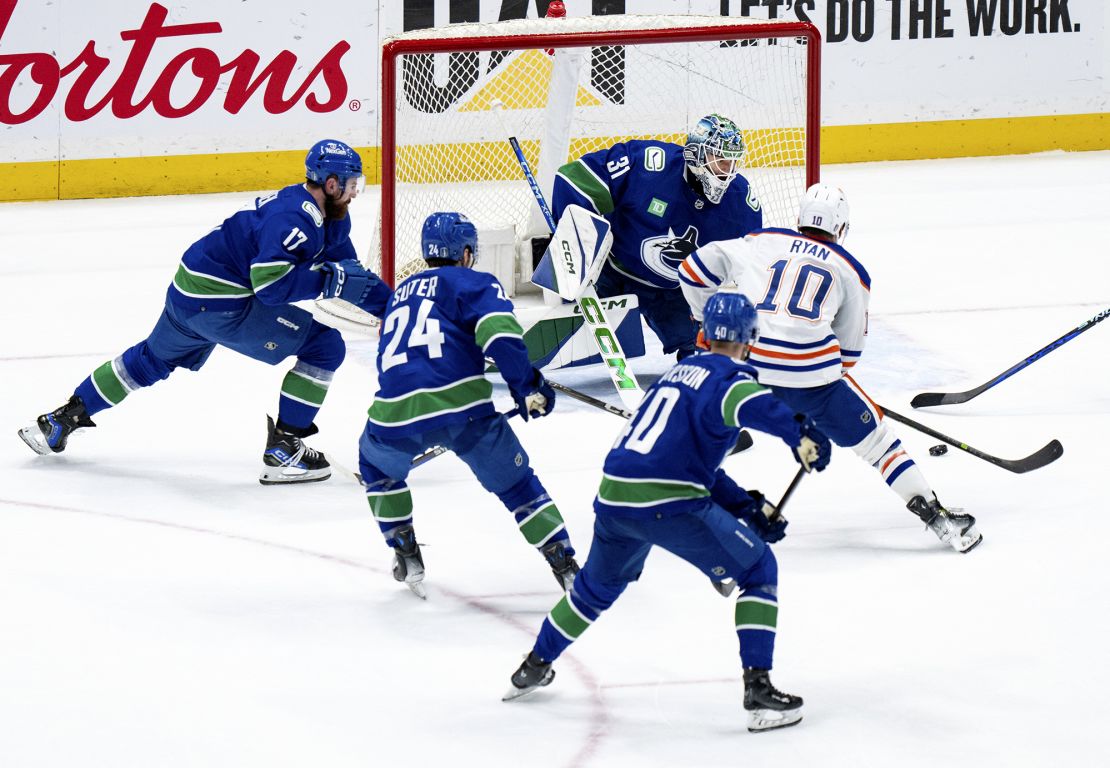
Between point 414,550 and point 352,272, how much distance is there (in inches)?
41.4

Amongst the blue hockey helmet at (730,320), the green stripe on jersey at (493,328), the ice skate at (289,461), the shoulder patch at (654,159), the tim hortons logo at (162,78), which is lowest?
the ice skate at (289,461)

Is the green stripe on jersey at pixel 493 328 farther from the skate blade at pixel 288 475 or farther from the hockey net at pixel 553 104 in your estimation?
the hockey net at pixel 553 104

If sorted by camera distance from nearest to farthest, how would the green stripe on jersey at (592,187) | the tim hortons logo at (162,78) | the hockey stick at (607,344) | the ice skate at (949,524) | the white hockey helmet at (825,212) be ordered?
the ice skate at (949,524)
the white hockey helmet at (825,212)
the hockey stick at (607,344)
the green stripe on jersey at (592,187)
the tim hortons logo at (162,78)

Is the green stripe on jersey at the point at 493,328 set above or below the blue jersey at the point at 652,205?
below

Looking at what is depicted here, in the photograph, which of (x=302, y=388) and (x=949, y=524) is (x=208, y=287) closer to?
(x=302, y=388)

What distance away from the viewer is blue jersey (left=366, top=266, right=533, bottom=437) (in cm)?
379

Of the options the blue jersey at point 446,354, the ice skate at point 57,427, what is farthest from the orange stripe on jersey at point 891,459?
the ice skate at point 57,427

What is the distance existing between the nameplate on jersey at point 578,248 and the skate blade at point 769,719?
2.51m

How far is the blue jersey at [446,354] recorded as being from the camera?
3.79m

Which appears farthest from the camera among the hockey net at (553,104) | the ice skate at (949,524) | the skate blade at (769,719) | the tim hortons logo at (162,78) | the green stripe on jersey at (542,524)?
the tim hortons logo at (162,78)

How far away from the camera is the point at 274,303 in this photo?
15.4 ft

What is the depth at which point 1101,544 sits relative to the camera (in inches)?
167

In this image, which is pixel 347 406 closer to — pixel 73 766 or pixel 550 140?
pixel 550 140

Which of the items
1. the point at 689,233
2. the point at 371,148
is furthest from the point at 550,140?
the point at 371,148
